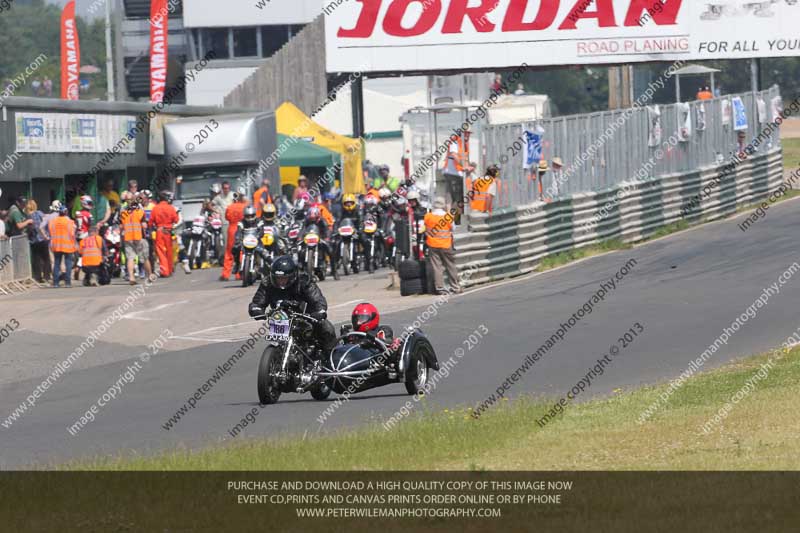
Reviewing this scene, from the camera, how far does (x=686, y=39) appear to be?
36.7 m

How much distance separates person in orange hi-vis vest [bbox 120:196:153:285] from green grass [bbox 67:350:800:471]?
14985 millimetres

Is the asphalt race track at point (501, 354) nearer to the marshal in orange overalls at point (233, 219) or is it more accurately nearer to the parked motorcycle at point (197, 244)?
the marshal in orange overalls at point (233, 219)

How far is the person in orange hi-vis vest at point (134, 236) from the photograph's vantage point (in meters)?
26.7

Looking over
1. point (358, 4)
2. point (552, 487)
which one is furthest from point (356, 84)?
point (552, 487)

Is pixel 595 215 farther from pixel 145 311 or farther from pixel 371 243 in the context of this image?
pixel 145 311

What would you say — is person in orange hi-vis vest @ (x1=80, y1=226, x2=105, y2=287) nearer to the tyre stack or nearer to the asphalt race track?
the asphalt race track

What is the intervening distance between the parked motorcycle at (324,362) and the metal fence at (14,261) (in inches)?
521

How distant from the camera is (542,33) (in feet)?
121

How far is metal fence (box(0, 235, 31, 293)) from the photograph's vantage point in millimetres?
25875

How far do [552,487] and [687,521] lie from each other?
117cm

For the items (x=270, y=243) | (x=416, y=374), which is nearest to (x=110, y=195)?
(x=270, y=243)

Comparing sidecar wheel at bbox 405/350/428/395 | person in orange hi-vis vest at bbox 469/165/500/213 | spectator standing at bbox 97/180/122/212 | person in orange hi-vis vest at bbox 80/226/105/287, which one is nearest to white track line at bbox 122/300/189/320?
person in orange hi-vis vest at bbox 80/226/105/287

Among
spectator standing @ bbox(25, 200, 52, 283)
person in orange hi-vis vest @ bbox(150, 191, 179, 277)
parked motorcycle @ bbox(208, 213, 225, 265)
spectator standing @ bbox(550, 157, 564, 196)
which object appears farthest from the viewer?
parked motorcycle @ bbox(208, 213, 225, 265)

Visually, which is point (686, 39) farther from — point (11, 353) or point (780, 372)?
point (780, 372)
